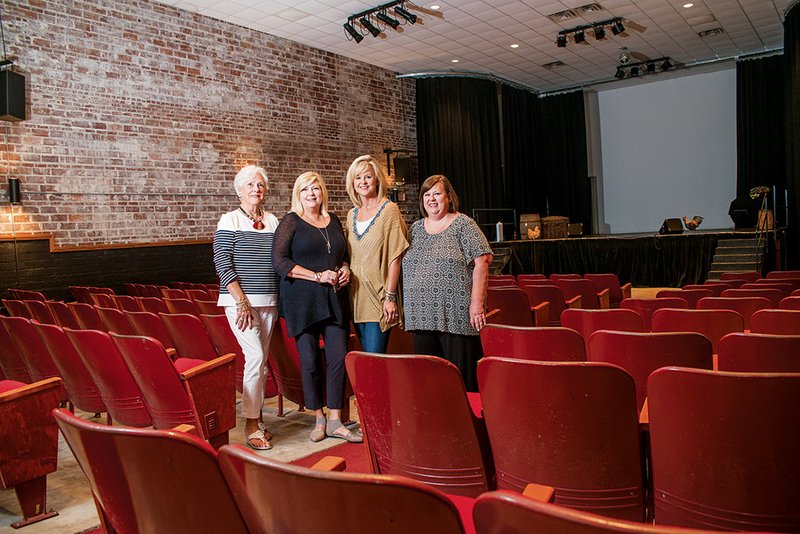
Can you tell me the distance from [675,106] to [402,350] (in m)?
13.0

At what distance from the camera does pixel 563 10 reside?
10352 mm

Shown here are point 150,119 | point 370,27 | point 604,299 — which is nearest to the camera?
point 604,299

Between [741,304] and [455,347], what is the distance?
197 cm

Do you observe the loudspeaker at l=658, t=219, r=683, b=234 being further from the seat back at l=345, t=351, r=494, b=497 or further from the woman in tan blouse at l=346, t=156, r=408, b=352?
the seat back at l=345, t=351, r=494, b=497

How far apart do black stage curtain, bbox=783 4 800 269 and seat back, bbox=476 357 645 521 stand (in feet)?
33.8

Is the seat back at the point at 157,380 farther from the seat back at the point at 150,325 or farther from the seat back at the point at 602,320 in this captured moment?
the seat back at the point at 602,320

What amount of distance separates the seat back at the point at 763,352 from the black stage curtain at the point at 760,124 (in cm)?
1291

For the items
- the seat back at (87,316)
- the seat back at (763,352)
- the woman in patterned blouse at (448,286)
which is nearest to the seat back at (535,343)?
the woman in patterned blouse at (448,286)

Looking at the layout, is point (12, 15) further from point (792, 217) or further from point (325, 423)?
point (792, 217)

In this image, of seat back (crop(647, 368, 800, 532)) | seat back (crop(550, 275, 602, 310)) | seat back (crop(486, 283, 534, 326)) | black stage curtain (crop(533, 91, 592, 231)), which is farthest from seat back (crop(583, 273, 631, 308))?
black stage curtain (crop(533, 91, 592, 231))

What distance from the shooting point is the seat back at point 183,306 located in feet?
15.2

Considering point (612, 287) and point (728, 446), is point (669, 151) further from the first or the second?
point (728, 446)

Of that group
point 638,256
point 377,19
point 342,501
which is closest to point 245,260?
point 342,501

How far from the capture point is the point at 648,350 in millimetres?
2379
